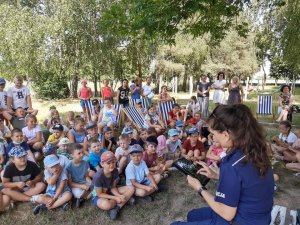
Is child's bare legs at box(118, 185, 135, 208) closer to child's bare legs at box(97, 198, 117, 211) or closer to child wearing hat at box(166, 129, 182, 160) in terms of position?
child's bare legs at box(97, 198, 117, 211)

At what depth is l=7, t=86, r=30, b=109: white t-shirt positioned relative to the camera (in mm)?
6832

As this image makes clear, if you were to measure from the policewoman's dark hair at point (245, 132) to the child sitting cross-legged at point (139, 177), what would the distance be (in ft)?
8.66

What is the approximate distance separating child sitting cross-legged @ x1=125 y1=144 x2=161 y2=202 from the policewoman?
2.54 meters

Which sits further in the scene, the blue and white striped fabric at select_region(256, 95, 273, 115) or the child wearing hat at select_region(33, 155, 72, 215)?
the blue and white striped fabric at select_region(256, 95, 273, 115)

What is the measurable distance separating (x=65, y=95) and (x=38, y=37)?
17.8 feet

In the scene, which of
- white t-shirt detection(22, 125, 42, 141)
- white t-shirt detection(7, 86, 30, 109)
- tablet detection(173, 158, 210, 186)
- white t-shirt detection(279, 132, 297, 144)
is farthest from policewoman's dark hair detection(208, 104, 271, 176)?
white t-shirt detection(7, 86, 30, 109)

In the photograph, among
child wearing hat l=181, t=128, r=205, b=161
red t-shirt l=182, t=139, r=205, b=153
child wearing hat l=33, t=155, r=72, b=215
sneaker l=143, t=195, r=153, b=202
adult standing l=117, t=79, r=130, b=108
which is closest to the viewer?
child wearing hat l=33, t=155, r=72, b=215

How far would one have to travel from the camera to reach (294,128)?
30.4 ft

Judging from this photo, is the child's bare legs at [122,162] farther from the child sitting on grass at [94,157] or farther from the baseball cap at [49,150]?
the baseball cap at [49,150]

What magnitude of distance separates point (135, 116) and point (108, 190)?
453 cm

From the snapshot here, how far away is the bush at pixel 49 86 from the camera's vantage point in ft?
62.6

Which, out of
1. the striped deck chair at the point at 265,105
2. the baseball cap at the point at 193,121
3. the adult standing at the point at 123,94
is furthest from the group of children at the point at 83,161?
the striped deck chair at the point at 265,105

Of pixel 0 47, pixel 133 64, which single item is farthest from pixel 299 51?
pixel 0 47

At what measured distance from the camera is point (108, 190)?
422cm
